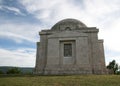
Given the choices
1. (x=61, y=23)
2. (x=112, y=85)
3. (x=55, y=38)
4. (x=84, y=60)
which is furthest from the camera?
(x=61, y=23)

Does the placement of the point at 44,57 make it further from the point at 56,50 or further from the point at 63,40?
the point at 63,40

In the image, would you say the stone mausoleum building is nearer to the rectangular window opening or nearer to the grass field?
the rectangular window opening

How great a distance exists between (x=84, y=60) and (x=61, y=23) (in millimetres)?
8956

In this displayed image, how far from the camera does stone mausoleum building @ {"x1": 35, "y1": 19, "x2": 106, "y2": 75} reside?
24828mm

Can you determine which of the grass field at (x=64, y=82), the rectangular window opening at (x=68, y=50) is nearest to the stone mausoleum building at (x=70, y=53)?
the rectangular window opening at (x=68, y=50)

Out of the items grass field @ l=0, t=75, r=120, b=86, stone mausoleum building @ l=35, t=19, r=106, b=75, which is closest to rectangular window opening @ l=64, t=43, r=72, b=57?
stone mausoleum building @ l=35, t=19, r=106, b=75

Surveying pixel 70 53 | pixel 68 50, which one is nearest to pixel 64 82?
pixel 70 53

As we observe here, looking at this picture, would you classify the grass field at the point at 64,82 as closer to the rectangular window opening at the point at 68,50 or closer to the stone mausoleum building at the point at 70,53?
the stone mausoleum building at the point at 70,53

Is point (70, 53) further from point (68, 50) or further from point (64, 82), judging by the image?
point (64, 82)

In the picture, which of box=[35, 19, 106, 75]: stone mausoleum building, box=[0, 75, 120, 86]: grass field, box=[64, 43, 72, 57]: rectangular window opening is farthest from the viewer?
box=[64, 43, 72, 57]: rectangular window opening

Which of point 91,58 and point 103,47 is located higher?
point 103,47

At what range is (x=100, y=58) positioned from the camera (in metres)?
25.8

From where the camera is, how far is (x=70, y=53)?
1046 inches

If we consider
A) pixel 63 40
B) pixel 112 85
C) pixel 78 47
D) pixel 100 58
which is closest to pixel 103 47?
pixel 100 58
